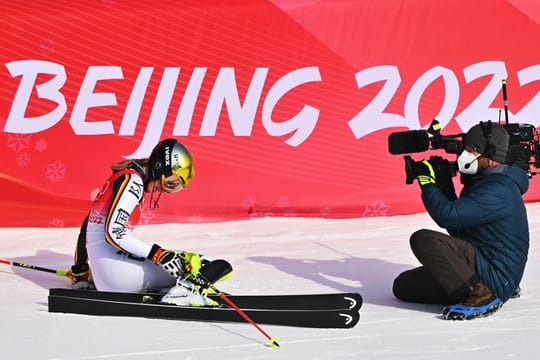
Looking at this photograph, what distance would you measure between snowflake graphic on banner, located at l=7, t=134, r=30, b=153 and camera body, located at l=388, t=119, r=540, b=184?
3.55m

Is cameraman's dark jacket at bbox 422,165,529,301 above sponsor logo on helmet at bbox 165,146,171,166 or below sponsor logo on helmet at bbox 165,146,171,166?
below

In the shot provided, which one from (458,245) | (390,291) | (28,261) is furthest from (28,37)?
(458,245)

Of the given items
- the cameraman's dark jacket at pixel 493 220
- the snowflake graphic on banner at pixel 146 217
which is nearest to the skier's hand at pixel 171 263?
the cameraman's dark jacket at pixel 493 220

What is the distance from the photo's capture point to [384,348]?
4.34 metres

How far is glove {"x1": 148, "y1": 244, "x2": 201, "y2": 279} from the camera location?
15.9 ft

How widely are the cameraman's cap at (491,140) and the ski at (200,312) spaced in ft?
3.54

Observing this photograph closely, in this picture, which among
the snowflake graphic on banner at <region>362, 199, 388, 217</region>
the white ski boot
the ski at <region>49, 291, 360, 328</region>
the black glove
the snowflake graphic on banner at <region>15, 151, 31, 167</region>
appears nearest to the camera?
the ski at <region>49, 291, 360, 328</region>

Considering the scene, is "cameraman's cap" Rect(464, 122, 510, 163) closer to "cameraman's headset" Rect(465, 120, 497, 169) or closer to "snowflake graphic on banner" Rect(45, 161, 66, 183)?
"cameraman's headset" Rect(465, 120, 497, 169)

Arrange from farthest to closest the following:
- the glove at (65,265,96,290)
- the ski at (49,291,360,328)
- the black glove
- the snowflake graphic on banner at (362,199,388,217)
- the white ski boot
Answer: the snowflake graphic on banner at (362,199,388,217), the glove at (65,265,96,290), the black glove, the white ski boot, the ski at (49,291,360,328)

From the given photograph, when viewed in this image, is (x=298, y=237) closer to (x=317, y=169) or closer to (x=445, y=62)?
(x=317, y=169)

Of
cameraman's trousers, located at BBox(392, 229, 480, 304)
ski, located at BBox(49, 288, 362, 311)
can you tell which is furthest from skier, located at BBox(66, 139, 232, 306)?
cameraman's trousers, located at BBox(392, 229, 480, 304)

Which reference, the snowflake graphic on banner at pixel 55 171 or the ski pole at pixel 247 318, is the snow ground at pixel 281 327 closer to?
the ski pole at pixel 247 318

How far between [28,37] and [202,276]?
3.72m

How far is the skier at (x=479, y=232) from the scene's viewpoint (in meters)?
4.79
